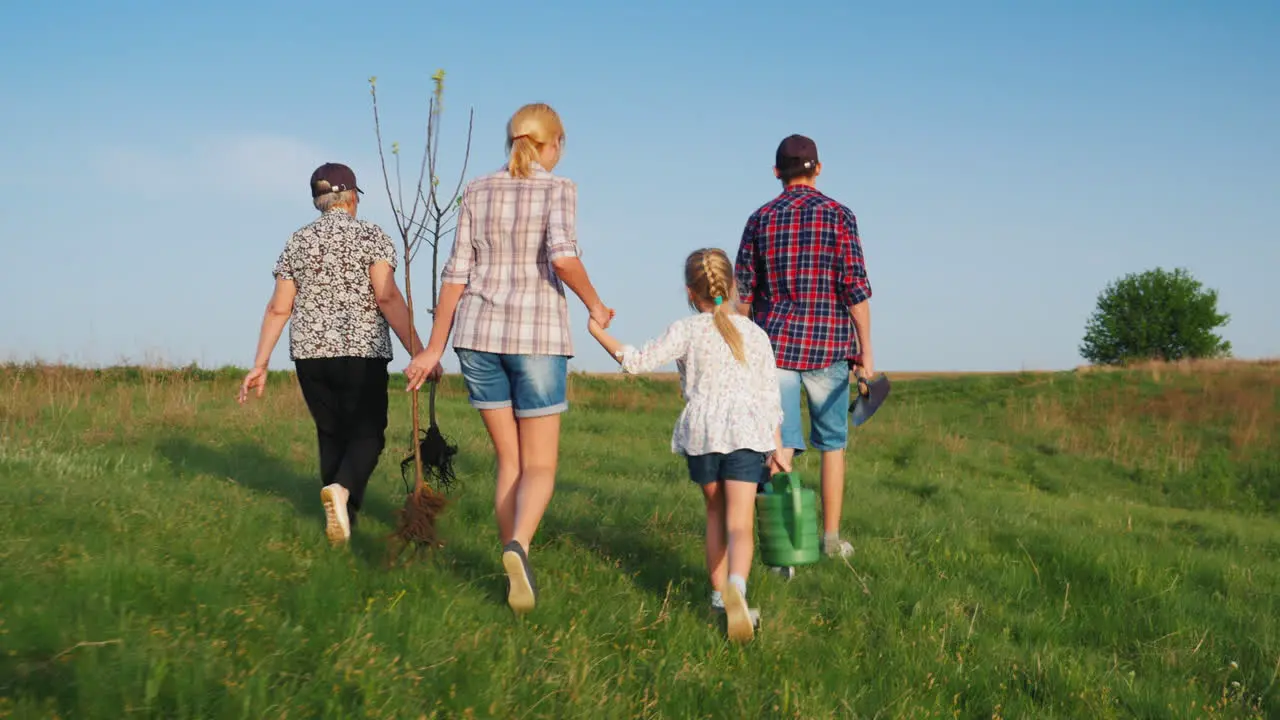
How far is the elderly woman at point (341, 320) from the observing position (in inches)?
217

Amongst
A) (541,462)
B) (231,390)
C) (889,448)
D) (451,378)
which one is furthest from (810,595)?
(451,378)

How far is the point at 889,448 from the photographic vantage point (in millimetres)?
16469

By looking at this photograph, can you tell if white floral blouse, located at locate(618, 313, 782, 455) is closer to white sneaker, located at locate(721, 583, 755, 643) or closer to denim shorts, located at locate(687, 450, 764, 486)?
denim shorts, located at locate(687, 450, 764, 486)

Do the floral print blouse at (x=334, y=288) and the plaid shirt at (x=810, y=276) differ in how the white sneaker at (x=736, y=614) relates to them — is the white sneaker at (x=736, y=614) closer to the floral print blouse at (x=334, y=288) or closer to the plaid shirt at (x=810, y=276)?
the plaid shirt at (x=810, y=276)

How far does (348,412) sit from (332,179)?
1.36 m

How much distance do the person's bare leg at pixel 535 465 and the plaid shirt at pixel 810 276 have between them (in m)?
1.75

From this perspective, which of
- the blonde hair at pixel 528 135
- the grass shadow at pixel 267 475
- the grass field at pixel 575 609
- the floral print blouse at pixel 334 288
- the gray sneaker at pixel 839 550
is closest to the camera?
the grass field at pixel 575 609

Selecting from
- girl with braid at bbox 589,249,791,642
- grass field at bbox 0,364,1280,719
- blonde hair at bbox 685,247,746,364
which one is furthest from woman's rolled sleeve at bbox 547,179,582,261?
grass field at bbox 0,364,1280,719

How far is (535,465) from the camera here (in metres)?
4.51

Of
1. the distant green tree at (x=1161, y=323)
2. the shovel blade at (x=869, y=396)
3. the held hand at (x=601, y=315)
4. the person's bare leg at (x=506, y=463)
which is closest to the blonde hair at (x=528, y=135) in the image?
the held hand at (x=601, y=315)

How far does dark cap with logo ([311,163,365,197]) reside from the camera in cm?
564

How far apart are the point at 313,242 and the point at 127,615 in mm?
2567

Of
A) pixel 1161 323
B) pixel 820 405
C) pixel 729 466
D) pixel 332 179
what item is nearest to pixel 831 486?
pixel 820 405

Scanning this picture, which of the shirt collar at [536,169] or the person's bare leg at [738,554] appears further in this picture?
the shirt collar at [536,169]
